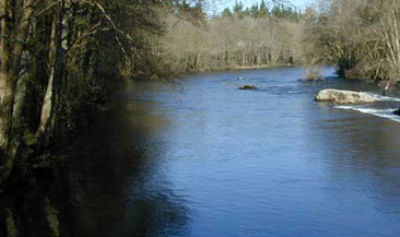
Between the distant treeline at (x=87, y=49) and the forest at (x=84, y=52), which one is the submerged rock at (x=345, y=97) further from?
the distant treeline at (x=87, y=49)

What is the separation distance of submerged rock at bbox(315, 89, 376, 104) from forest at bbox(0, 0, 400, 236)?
6.98m

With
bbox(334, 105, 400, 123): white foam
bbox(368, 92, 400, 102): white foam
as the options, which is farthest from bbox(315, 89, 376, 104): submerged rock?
bbox(334, 105, 400, 123): white foam

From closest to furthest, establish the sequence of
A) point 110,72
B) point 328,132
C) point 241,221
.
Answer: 1. point 241,221
2. point 328,132
3. point 110,72

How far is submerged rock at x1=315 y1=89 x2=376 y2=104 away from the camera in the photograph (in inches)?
1427

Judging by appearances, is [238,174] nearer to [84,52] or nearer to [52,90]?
[52,90]

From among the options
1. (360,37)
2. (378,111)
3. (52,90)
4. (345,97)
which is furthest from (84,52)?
(360,37)

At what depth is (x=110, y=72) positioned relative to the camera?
101 feet

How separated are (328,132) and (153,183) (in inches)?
437

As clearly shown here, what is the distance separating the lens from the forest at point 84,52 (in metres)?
12.4

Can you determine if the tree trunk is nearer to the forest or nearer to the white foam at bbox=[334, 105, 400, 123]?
the forest

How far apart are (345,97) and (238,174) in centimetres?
2139

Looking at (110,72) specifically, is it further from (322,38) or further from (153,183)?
(322,38)

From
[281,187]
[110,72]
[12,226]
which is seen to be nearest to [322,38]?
[110,72]

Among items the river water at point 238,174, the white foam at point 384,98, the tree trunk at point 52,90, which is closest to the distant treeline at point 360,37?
the white foam at point 384,98
